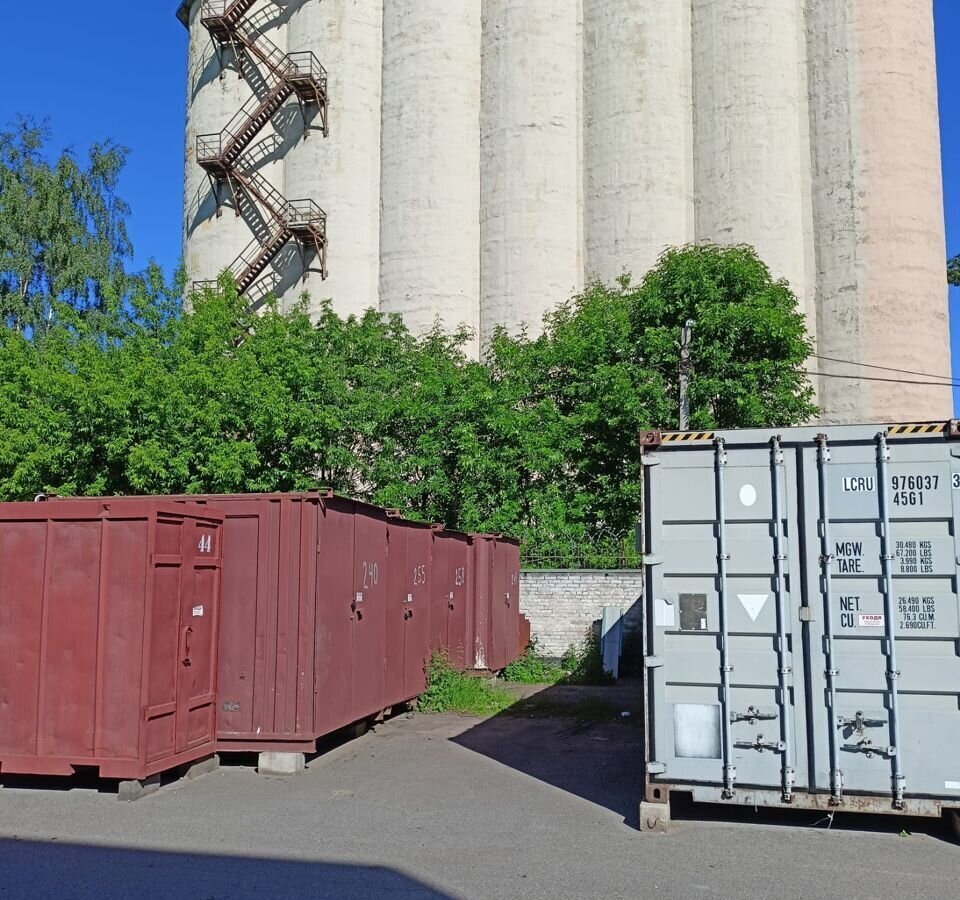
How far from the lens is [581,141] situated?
3072 cm

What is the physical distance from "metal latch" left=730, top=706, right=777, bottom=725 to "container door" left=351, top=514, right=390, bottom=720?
16.7 ft

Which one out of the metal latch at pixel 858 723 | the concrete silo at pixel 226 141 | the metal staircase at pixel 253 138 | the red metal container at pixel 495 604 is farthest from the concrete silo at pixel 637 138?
the metal latch at pixel 858 723

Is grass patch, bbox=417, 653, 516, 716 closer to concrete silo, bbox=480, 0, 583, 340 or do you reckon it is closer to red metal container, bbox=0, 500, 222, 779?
red metal container, bbox=0, 500, 222, 779

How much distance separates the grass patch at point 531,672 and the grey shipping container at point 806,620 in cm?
1042

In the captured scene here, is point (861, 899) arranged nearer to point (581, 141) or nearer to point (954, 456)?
point (954, 456)

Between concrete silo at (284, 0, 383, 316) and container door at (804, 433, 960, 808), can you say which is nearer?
container door at (804, 433, 960, 808)

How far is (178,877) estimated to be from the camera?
6543 millimetres

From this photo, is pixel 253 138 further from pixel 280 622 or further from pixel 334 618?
pixel 280 622

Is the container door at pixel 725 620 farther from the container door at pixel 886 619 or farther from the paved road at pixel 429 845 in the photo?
the paved road at pixel 429 845

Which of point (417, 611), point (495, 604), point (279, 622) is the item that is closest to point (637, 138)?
point (495, 604)

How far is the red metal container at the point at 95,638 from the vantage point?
880cm

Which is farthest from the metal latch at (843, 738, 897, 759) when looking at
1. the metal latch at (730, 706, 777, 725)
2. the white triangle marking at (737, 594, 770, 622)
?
the white triangle marking at (737, 594, 770, 622)

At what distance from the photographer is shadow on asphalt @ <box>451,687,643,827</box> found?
9164 mm

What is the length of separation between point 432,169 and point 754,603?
25495 millimetres
